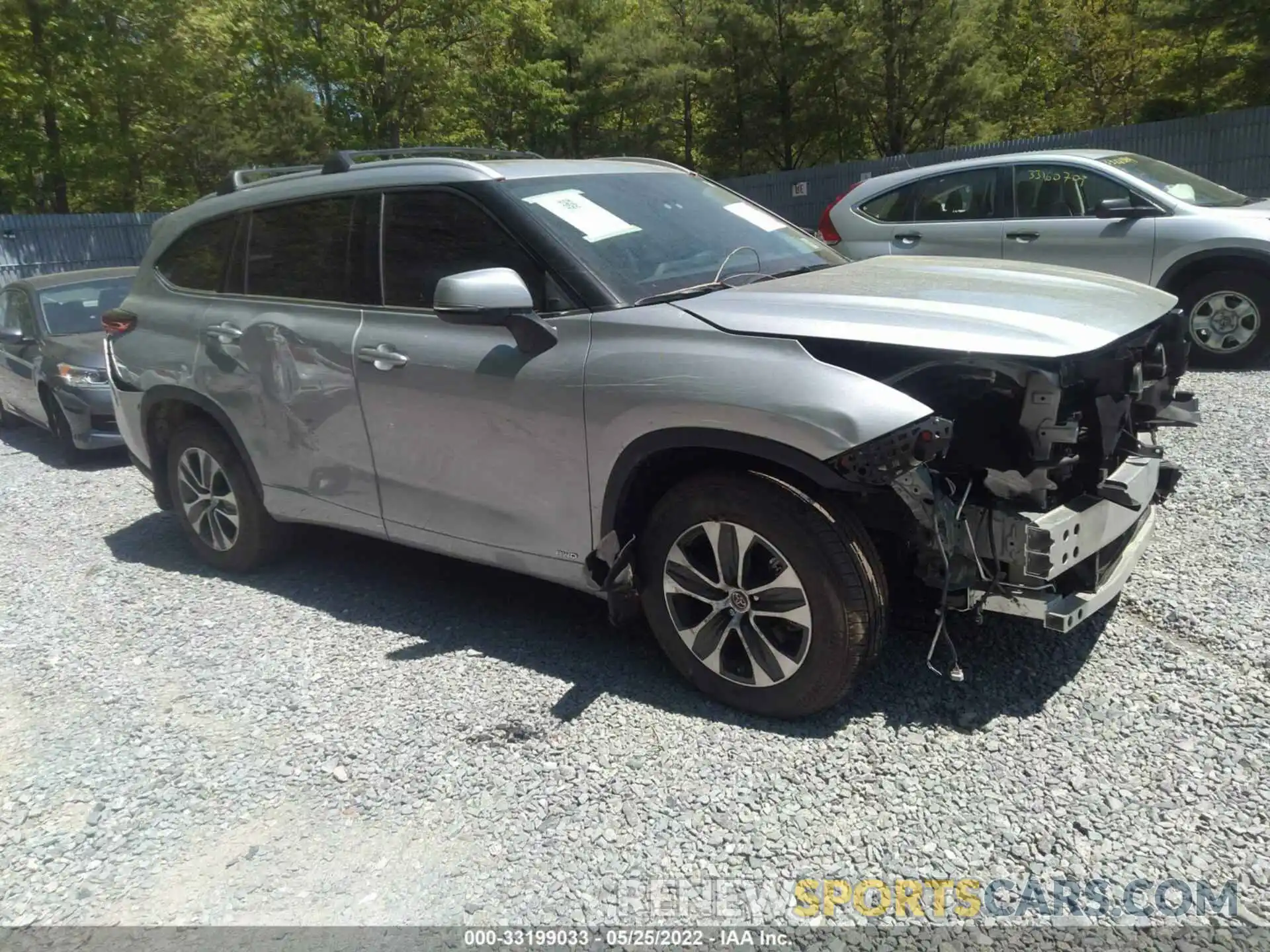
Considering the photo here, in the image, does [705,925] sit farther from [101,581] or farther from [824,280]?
[101,581]

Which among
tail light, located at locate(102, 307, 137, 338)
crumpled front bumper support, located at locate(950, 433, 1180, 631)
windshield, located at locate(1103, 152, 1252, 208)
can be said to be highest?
windshield, located at locate(1103, 152, 1252, 208)

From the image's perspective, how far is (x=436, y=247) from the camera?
12.8 ft

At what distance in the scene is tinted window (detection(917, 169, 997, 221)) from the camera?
27.5 ft

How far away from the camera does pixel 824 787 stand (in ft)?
9.62

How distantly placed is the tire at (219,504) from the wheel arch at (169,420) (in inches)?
2.3

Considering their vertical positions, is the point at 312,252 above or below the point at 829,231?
above

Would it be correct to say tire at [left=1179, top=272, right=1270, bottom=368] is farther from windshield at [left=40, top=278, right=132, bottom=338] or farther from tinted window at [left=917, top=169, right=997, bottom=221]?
windshield at [left=40, top=278, right=132, bottom=338]

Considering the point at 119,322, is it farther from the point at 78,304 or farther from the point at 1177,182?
the point at 1177,182

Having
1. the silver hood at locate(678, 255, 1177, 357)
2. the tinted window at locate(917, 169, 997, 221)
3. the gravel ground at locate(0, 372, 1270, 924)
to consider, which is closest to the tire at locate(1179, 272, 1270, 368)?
the tinted window at locate(917, 169, 997, 221)

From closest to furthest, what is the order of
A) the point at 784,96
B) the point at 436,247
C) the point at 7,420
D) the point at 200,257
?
the point at 436,247, the point at 200,257, the point at 7,420, the point at 784,96

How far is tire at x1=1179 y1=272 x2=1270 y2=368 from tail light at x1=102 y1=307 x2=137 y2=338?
7.20m

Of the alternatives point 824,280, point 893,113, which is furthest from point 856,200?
point 893,113

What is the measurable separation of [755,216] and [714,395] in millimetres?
1683

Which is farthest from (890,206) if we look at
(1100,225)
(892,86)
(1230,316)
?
(892,86)
